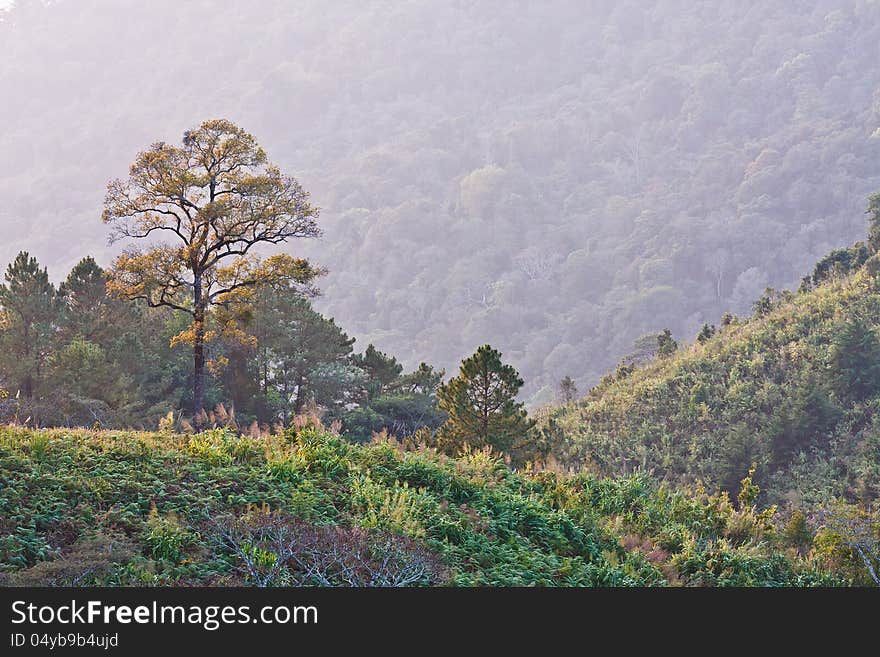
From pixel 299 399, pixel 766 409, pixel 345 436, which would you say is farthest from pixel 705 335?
pixel 345 436

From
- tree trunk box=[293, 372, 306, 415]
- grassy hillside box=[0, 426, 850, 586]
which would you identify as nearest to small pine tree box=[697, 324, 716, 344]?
tree trunk box=[293, 372, 306, 415]

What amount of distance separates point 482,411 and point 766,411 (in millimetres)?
17185

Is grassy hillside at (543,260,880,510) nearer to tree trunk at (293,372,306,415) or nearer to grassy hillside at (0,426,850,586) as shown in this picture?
tree trunk at (293,372,306,415)

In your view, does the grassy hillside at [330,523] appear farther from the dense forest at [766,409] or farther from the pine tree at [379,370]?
the pine tree at [379,370]

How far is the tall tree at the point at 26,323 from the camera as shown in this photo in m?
30.1

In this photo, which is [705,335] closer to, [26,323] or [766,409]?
[766,409]

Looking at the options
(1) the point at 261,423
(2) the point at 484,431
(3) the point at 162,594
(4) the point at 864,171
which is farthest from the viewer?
(4) the point at 864,171

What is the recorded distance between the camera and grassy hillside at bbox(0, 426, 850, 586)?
874 cm

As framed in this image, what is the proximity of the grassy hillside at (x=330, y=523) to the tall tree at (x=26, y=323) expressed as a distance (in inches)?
746

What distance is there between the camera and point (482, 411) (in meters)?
20.0

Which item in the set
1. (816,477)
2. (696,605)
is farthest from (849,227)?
(696,605)

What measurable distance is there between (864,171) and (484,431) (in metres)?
177

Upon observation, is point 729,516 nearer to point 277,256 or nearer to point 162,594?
point 162,594

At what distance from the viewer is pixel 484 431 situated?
1986 centimetres
